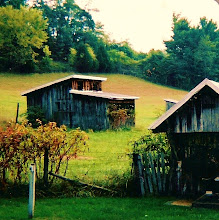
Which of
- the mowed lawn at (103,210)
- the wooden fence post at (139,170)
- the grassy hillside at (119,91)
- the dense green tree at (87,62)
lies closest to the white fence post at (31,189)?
the mowed lawn at (103,210)

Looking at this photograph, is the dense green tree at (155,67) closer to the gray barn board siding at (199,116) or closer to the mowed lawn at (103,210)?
the gray barn board siding at (199,116)

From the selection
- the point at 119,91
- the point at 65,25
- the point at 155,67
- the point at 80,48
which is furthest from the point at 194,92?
the point at 65,25

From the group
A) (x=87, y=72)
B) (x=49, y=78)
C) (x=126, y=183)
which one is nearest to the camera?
(x=126, y=183)

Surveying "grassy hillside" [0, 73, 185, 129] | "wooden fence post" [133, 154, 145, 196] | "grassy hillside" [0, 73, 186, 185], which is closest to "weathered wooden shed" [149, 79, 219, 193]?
"wooden fence post" [133, 154, 145, 196]

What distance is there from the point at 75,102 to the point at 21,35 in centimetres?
3620

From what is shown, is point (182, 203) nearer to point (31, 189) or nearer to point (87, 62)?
point (31, 189)

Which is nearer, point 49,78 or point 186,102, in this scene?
point 186,102

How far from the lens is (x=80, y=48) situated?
7181 centimetres

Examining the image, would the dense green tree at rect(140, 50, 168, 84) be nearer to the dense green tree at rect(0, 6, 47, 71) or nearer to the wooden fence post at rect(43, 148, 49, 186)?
the dense green tree at rect(0, 6, 47, 71)

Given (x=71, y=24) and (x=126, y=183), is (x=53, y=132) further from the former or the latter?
(x=71, y=24)

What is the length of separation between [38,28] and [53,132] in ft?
204

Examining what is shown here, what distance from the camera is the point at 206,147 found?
1116cm

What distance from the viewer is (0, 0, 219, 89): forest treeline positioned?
6669cm

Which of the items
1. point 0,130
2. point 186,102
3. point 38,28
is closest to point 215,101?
point 186,102
